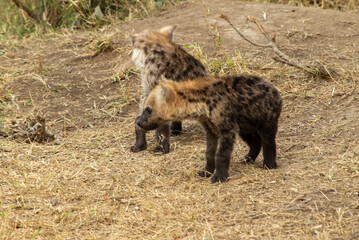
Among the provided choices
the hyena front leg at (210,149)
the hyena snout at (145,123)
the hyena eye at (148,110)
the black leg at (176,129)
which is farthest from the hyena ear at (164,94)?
the black leg at (176,129)

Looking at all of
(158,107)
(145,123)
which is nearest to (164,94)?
(158,107)

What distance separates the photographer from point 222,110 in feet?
14.9

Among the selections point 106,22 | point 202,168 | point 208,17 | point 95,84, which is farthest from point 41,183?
point 106,22

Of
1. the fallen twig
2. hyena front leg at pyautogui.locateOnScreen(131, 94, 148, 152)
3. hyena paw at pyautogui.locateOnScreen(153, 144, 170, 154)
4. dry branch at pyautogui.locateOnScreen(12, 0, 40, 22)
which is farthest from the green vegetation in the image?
hyena paw at pyautogui.locateOnScreen(153, 144, 170, 154)

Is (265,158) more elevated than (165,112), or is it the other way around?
(165,112)

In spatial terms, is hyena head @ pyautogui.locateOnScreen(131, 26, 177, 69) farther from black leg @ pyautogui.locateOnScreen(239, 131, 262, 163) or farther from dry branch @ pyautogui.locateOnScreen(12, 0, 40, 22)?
dry branch @ pyautogui.locateOnScreen(12, 0, 40, 22)

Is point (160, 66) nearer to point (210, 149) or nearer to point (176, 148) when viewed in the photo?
point (176, 148)

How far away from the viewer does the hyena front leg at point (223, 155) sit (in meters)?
4.55

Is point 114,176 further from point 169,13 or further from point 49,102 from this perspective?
point 169,13

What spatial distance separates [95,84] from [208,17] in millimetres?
2290

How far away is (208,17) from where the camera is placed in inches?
327

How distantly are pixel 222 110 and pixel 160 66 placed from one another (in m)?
1.21

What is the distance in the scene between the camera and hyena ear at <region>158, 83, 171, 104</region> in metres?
4.57

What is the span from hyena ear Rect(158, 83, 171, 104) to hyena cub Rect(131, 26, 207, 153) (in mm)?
736
